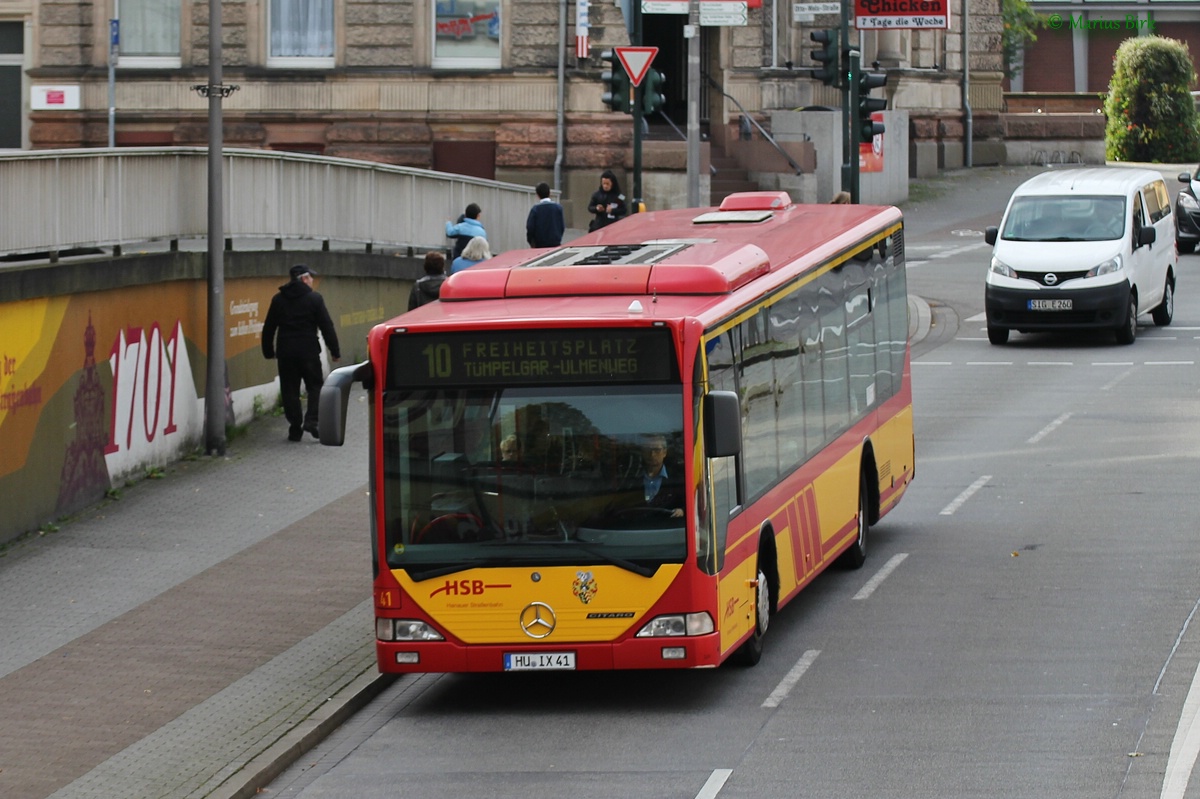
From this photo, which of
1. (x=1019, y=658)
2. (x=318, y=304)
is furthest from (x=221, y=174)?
(x=1019, y=658)

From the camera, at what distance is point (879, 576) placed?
14625mm

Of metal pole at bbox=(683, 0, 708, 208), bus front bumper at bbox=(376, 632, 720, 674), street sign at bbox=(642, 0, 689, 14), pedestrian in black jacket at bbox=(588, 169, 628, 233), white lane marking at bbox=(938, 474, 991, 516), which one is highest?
street sign at bbox=(642, 0, 689, 14)

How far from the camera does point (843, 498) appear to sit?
14.4 metres

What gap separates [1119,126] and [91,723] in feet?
160

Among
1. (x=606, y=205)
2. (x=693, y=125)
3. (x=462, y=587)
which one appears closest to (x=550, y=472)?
(x=462, y=587)

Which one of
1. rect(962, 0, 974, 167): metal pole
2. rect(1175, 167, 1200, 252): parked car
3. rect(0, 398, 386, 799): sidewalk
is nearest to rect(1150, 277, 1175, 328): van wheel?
rect(1175, 167, 1200, 252): parked car

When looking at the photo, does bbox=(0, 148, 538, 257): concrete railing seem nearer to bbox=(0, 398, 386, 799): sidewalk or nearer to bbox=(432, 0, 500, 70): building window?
bbox=(0, 398, 386, 799): sidewalk

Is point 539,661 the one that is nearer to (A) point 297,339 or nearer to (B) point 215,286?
(B) point 215,286

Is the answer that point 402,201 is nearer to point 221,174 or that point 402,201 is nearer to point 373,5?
point 221,174

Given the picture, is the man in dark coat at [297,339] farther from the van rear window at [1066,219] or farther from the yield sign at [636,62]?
the van rear window at [1066,219]

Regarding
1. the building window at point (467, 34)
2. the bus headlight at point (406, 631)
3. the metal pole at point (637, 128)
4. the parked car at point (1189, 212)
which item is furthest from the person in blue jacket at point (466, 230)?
the parked car at point (1189, 212)

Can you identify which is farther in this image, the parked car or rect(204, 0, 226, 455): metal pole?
the parked car

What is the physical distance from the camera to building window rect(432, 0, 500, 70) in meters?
38.2

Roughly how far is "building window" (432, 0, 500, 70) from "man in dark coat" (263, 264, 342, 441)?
19303 millimetres
